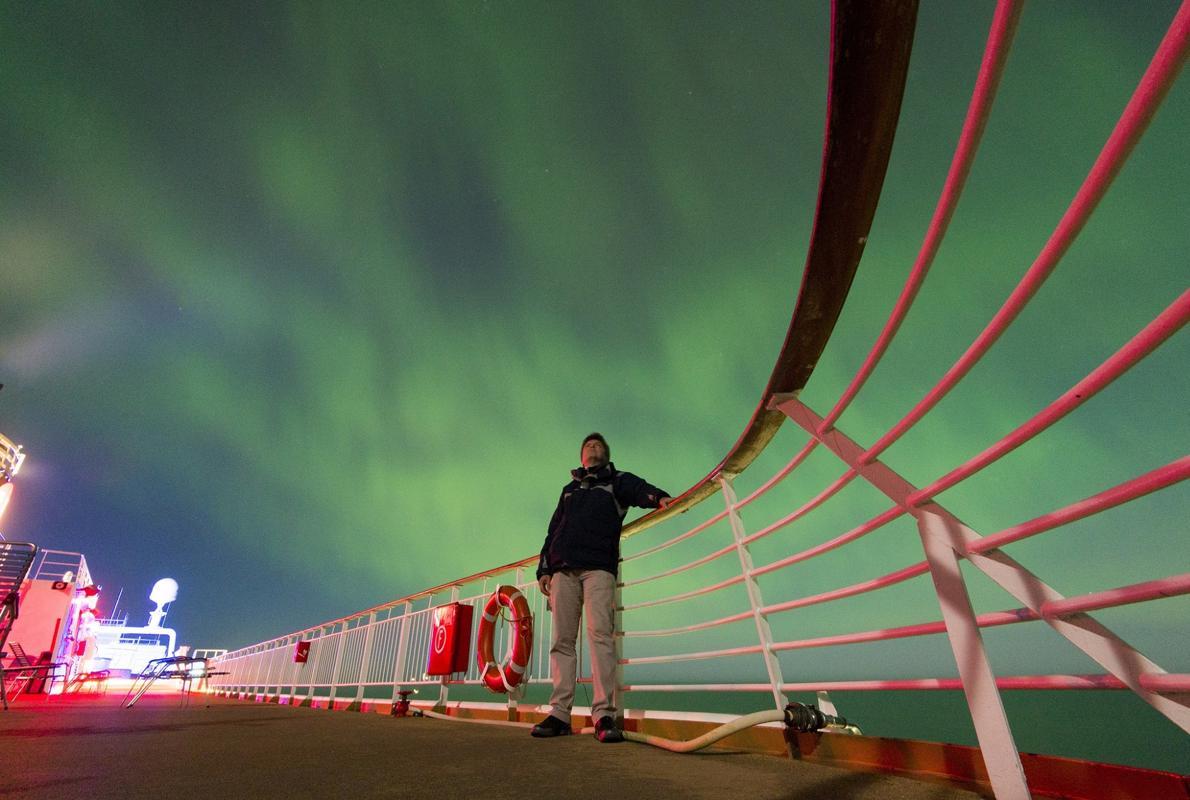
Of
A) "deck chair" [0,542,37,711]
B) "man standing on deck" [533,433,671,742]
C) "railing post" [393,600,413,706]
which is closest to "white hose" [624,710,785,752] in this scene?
"man standing on deck" [533,433,671,742]

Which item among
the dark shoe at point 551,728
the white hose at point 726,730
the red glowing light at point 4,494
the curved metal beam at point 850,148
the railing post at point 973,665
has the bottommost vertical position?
the dark shoe at point 551,728

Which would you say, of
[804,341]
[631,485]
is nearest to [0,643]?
[631,485]

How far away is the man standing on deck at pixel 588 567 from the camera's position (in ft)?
8.14

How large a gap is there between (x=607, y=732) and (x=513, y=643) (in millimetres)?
1709

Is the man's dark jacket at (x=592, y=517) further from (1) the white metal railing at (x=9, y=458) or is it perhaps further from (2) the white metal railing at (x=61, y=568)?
(1) the white metal railing at (x=9, y=458)

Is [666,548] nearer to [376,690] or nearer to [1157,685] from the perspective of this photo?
[1157,685]

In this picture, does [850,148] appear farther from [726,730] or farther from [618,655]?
[618,655]

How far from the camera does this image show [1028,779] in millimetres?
1096

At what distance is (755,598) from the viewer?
2.02 m

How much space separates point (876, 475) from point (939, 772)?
739mm

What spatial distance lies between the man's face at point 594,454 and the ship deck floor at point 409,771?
4.83 ft

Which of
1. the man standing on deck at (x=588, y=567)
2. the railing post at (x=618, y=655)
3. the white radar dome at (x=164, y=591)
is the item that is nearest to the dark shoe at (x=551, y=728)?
the man standing on deck at (x=588, y=567)

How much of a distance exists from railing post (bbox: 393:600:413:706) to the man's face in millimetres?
3395

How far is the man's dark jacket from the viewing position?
2740 mm
